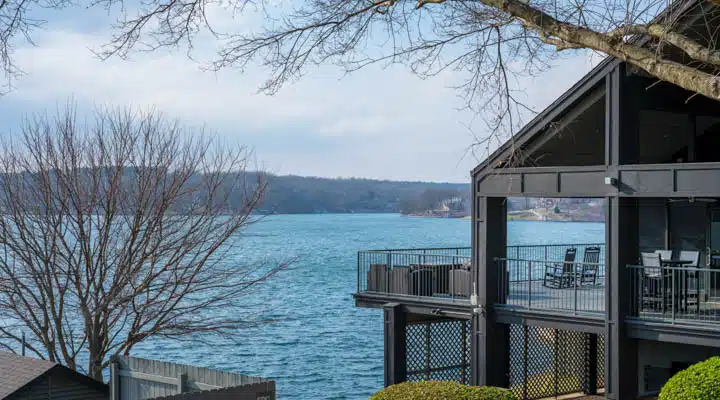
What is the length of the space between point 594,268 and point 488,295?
3.68 metres

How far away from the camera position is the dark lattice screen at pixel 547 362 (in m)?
18.6

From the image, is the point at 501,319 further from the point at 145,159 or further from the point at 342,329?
the point at 342,329

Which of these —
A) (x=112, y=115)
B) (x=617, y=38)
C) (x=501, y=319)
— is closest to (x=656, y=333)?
(x=501, y=319)

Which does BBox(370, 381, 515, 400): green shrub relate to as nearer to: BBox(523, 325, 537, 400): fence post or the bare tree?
the bare tree

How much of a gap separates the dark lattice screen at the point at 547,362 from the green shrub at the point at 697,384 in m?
7.61

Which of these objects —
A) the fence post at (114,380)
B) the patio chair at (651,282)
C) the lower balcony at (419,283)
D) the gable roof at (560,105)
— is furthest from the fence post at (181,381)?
the patio chair at (651,282)

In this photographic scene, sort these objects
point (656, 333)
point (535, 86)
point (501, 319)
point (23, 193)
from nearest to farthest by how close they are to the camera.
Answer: point (535, 86) → point (656, 333) → point (23, 193) → point (501, 319)

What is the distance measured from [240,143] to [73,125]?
11.3ft

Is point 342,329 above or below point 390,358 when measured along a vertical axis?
below

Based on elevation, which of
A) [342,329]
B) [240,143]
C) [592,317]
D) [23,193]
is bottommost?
[342,329]

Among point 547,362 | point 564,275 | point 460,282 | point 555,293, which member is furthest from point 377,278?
point 547,362

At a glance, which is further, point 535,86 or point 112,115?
point 112,115

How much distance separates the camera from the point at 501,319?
1691 cm

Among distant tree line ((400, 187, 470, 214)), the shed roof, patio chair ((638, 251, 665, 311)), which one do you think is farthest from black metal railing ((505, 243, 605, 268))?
distant tree line ((400, 187, 470, 214))
